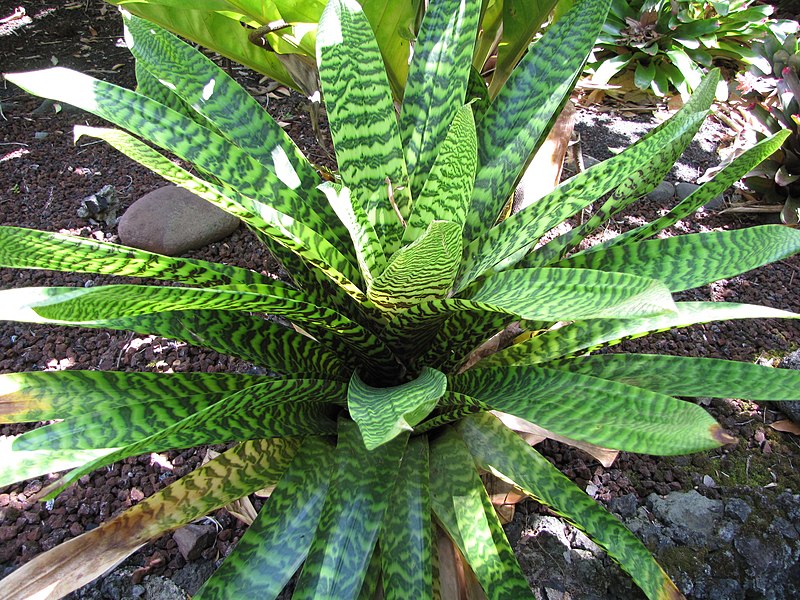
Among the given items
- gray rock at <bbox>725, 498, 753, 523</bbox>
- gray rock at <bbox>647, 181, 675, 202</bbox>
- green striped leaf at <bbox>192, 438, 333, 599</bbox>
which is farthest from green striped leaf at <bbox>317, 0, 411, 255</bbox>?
gray rock at <bbox>647, 181, 675, 202</bbox>

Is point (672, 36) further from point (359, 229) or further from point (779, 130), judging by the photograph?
point (359, 229)

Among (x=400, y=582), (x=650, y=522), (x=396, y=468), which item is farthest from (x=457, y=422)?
(x=650, y=522)

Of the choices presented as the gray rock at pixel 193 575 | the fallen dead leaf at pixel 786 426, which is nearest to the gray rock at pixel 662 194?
the fallen dead leaf at pixel 786 426

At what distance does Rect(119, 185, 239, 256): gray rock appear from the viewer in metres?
1.82

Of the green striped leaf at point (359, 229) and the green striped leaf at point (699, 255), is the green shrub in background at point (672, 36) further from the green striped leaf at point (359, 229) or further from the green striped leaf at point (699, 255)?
the green striped leaf at point (359, 229)

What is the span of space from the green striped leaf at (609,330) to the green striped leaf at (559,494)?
103 mm

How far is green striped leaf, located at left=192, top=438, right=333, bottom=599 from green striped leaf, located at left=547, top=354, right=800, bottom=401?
359 mm

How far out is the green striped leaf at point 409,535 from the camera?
73 centimetres

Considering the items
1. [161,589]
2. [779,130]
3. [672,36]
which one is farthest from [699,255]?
[672,36]

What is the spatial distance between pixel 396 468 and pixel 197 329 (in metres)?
0.32

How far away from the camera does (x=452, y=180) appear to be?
2.40ft

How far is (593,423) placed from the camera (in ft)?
2.04

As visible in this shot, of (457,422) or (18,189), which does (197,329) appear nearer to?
(457,422)

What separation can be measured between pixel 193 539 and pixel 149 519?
401 mm
